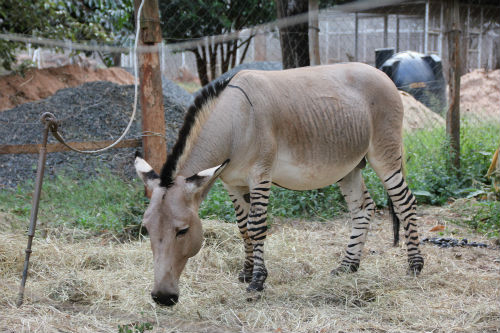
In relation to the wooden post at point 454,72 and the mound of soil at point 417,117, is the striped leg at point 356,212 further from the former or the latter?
the mound of soil at point 417,117

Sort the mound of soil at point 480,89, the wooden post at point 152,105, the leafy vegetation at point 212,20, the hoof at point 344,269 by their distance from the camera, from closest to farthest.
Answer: the hoof at point 344,269, the wooden post at point 152,105, the leafy vegetation at point 212,20, the mound of soil at point 480,89

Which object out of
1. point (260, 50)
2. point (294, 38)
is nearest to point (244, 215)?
point (294, 38)

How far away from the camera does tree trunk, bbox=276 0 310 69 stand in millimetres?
7844

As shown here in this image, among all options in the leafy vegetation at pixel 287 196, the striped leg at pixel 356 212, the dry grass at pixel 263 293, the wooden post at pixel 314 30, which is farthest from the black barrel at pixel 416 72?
the striped leg at pixel 356 212

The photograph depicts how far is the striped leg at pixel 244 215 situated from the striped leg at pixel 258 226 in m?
0.33

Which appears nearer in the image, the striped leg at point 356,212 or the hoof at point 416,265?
the hoof at point 416,265

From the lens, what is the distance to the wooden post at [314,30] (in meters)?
7.12

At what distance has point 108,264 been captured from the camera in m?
5.16

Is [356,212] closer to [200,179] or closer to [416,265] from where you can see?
[416,265]

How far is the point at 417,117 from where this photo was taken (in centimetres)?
986

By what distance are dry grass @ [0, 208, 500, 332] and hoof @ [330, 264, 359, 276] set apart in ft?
0.34

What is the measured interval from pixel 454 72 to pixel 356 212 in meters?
3.68

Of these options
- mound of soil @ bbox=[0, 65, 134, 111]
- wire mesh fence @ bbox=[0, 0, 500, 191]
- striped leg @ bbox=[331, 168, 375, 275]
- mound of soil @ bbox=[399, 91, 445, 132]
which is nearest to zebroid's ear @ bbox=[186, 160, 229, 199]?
striped leg @ bbox=[331, 168, 375, 275]

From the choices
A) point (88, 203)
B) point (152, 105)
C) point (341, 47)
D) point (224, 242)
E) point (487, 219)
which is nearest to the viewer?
point (224, 242)
